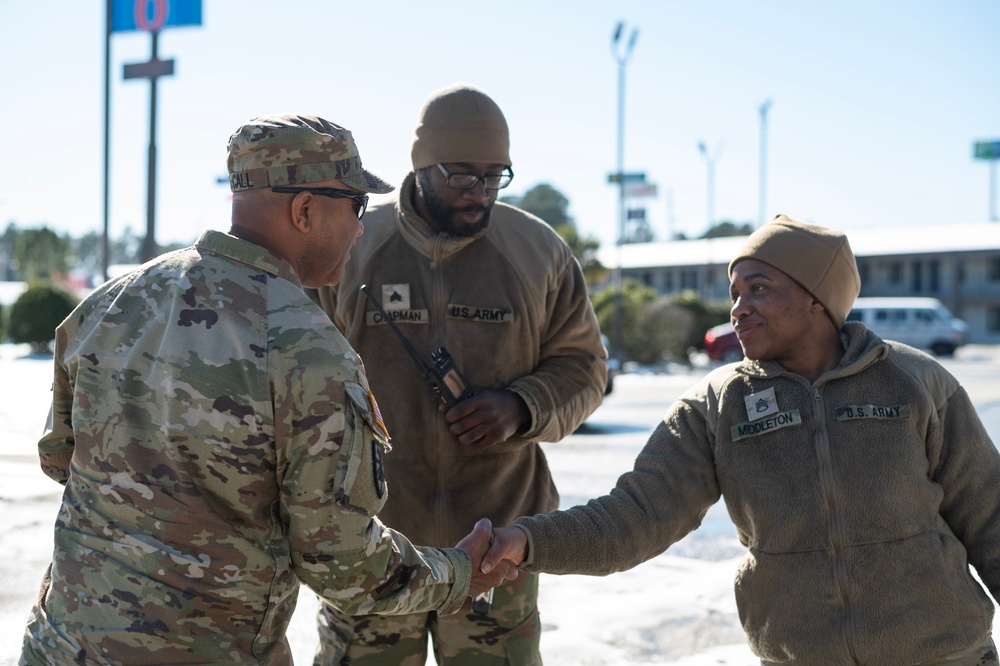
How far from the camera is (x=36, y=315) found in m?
29.2

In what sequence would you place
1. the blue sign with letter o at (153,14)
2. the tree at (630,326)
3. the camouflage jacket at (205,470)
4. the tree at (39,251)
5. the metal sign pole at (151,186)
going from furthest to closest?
the tree at (39,251), the tree at (630,326), the metal sign pole at (151,186), the blue sign with letter o at (153,14), the camouflage jacket at (205,470)

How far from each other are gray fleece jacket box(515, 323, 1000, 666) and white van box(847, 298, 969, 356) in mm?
33481

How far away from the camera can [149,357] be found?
221 cm

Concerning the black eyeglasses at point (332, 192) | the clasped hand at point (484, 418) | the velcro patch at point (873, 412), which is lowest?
the clasped hand at point (484, 418)

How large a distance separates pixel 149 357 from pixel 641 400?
17441mm

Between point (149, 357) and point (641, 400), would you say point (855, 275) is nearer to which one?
point (149, 357)

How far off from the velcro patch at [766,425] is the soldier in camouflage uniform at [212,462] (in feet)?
3.94

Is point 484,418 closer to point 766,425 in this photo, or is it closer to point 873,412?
point 766,425

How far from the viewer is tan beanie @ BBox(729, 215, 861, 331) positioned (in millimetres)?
3135

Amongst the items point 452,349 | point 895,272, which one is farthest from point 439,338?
point 895,272

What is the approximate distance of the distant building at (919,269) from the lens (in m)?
50.2

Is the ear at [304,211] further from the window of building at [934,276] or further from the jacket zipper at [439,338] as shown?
the window of building at [934,276]

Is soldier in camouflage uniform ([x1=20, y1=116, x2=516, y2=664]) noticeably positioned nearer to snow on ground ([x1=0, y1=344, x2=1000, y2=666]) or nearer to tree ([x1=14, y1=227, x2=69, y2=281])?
snow on ground ([x1=0, y1=344, x2=1000, y2=666])

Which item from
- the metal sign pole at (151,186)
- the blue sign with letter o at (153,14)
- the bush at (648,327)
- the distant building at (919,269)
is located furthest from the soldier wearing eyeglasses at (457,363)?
the distant building at (919,269)
